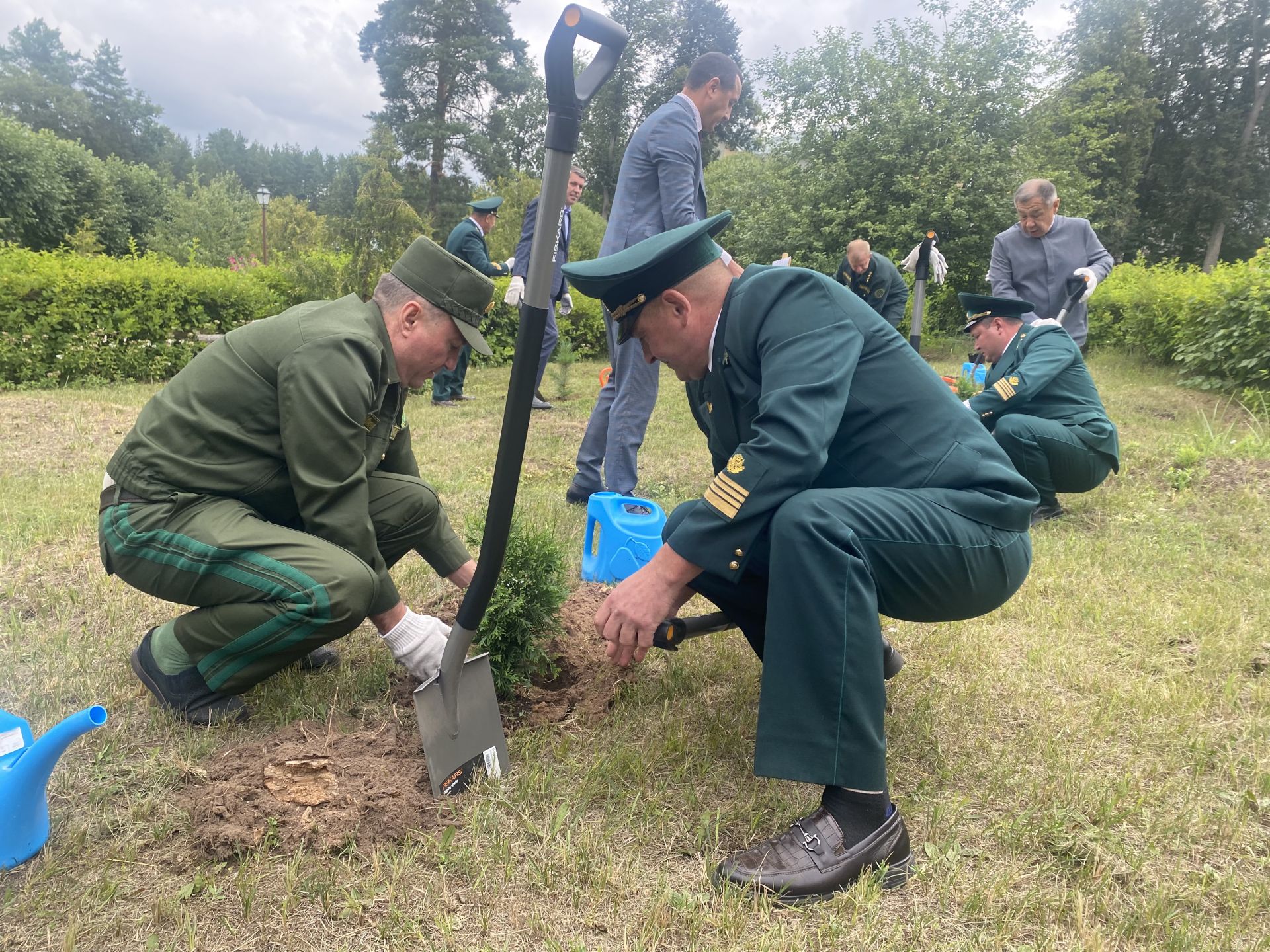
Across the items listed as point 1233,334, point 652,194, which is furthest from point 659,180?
point 1233,334

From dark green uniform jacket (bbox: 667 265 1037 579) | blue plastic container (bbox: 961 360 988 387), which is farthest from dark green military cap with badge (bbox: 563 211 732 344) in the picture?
blue plastic container (bbox: 961 360 988 387)

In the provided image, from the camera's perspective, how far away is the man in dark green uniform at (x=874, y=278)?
30.8 ft

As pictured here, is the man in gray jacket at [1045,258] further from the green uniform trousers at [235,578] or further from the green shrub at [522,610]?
the green uniform trousers at [235,578]

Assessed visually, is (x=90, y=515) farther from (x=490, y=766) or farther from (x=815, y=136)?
(x=815, y=136)

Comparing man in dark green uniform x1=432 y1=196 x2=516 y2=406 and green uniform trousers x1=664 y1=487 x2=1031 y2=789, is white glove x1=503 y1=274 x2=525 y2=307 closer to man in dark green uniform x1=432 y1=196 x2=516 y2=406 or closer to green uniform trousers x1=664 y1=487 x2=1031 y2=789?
man in dark green uniform x1=432 y1=196 x2=516 y2=406

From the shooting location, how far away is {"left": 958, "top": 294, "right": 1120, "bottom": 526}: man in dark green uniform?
4715mm

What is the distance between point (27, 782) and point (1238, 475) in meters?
7.51

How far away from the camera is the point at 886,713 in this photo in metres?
2.84

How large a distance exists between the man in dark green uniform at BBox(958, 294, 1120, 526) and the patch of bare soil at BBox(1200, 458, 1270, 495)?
1.70m

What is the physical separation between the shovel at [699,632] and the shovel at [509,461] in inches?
20.2

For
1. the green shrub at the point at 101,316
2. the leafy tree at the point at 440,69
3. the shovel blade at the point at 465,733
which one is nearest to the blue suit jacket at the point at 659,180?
the shovel blade at the point at 465,733

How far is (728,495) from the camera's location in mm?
1899

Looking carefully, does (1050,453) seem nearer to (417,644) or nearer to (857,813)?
(857,813)

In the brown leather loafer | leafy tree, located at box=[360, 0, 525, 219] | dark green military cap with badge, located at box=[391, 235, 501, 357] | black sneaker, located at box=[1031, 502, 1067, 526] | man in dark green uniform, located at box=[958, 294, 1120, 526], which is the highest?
leafy tree, located at box=[360, 0, 525, 219]
